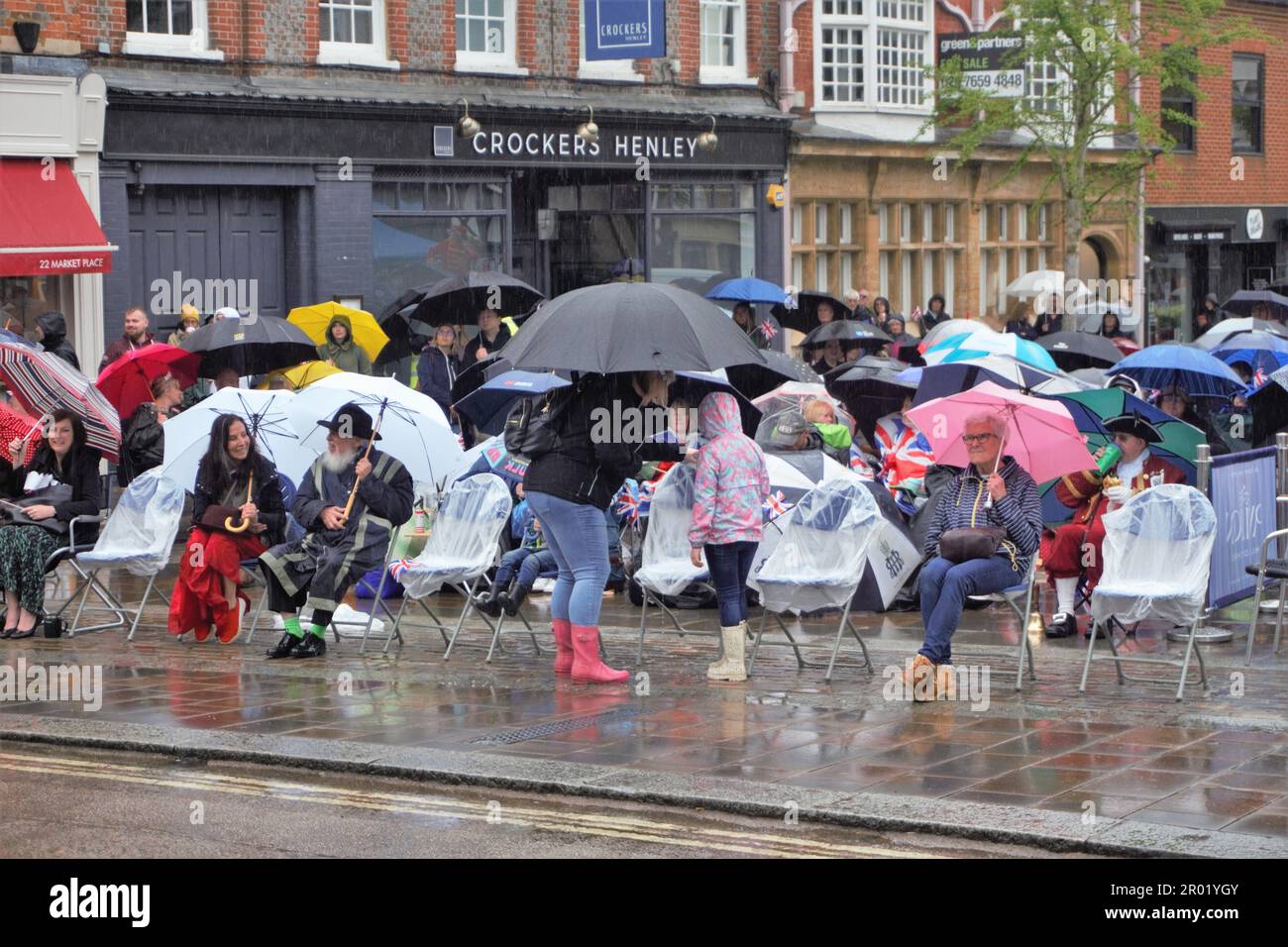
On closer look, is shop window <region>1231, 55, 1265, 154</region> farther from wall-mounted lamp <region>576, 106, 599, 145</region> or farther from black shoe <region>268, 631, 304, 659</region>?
black shoe <region>268, 631, 304, 659</region>

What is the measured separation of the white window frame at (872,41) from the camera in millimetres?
31594

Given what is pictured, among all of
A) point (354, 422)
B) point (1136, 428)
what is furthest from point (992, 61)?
point (354, 422)

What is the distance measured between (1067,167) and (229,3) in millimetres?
14018

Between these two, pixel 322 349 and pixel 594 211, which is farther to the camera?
pixel 594 211

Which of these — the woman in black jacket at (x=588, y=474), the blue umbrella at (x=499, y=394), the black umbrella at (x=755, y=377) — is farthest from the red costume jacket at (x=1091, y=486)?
the blue umbrella at (x=499, y=394)

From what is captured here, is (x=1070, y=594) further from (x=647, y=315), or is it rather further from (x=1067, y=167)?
(x=1067, y=167)

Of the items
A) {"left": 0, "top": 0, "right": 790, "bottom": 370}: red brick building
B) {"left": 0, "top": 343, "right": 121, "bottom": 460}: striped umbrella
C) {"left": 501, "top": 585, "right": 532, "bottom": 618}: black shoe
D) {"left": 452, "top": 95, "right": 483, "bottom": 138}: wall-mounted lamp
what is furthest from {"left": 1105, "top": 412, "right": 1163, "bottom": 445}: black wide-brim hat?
{"left": 452, "top": 95, "right": 483, "bottom": 138}: wall-mounted lamp

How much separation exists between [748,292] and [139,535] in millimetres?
11946

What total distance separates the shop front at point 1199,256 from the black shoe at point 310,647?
96.4 feet

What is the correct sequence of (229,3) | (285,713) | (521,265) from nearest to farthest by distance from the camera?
(285,713)
(229,3)
(521,265)

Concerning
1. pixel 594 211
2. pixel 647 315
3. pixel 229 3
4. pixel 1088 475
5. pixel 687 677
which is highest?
pixel 229 3

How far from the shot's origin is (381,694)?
35.7 feet

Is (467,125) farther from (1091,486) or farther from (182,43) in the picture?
(1091,486)
